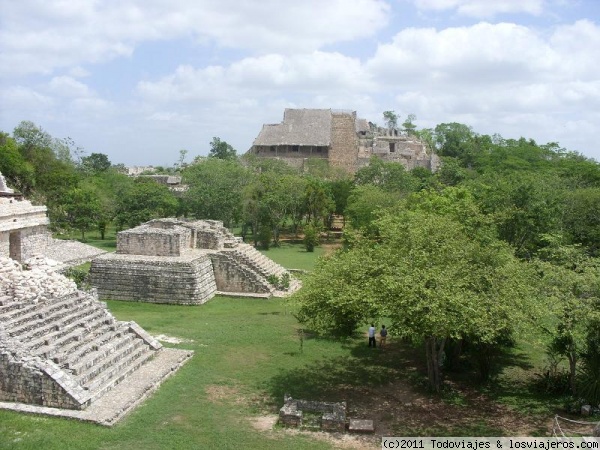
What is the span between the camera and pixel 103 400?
1312 centimetres

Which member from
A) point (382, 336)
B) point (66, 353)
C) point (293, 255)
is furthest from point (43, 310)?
point (293, 255)

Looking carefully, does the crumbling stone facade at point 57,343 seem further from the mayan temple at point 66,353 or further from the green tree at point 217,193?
the green tree at point 217,193

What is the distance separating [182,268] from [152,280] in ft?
4.67

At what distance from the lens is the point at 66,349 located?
1401 cm

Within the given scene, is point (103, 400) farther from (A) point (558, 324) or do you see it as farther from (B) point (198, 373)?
(A) point (558, 324)

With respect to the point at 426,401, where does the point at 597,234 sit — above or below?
above

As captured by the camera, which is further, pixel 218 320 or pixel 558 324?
pixel 218 320

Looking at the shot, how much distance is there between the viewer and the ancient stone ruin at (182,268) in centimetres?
2402

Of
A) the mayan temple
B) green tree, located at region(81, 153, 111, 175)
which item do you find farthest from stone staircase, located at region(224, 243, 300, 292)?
green tree, located at region(81, 153, 111, 175)

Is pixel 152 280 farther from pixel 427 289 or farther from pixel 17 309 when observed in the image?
pixel 427 289

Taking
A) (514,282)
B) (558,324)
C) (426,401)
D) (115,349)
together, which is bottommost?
(426,401)

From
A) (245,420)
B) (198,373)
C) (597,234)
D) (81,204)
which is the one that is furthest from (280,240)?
(245,420)

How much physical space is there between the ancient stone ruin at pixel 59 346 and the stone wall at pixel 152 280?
20.2ft

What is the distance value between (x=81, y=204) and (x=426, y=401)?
3207cm
